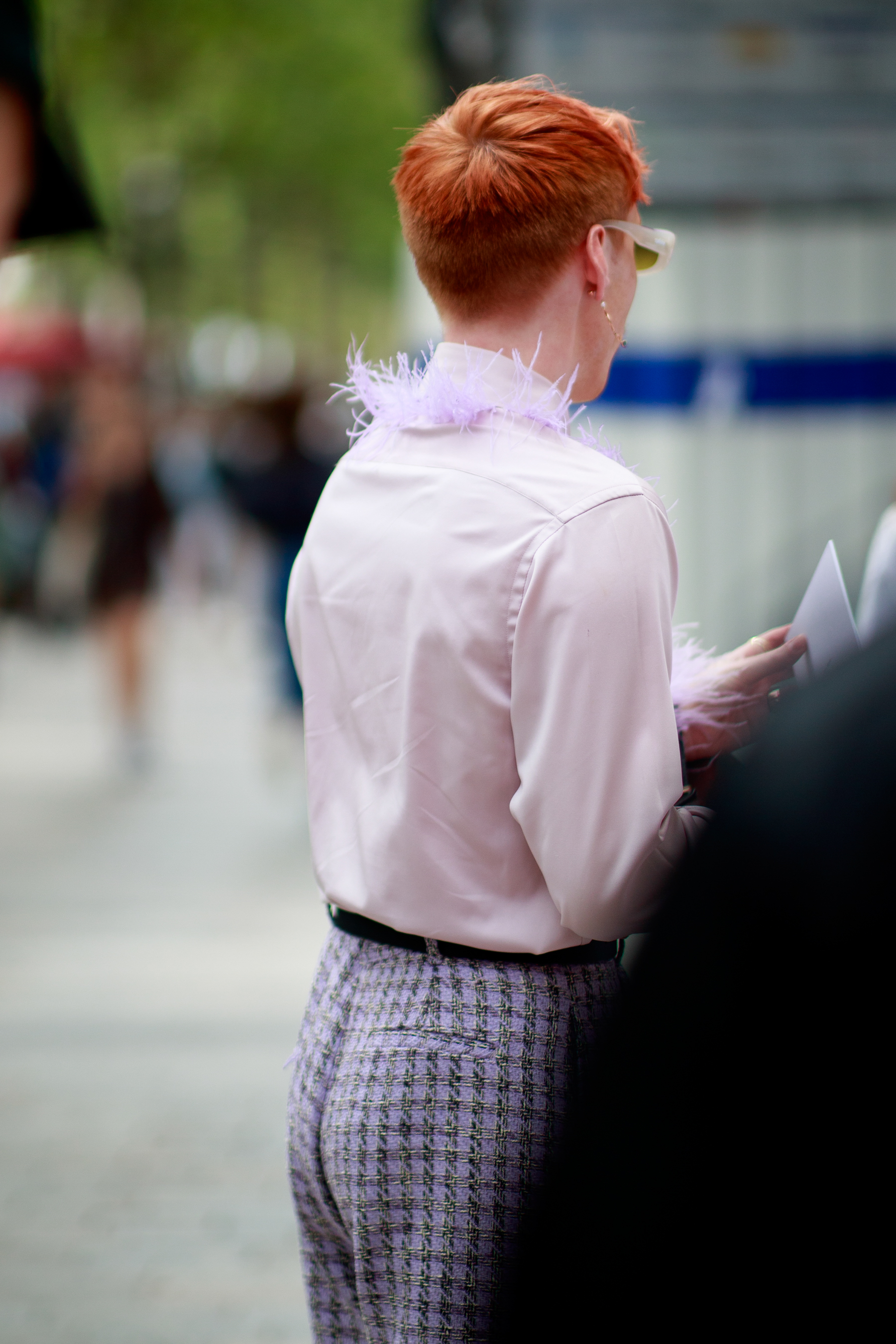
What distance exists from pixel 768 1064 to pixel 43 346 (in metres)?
27.0

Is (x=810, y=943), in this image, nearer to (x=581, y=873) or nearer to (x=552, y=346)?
(x=581, y=873)

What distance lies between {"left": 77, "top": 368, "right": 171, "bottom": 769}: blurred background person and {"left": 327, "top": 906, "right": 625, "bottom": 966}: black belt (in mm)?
7841

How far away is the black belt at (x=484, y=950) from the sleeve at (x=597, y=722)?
0.38ft

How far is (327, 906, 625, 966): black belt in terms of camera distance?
5.48 ft

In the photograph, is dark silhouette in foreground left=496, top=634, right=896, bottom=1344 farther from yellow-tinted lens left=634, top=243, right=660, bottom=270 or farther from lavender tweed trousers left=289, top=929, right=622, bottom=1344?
yellow-tinted lens left=634, top=243, right=660, bottom=270

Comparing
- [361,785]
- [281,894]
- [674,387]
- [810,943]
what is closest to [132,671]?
[281,894]

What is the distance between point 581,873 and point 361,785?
0.32 m

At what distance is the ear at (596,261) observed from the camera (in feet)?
5.38

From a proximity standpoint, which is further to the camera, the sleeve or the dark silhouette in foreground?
the sleeve

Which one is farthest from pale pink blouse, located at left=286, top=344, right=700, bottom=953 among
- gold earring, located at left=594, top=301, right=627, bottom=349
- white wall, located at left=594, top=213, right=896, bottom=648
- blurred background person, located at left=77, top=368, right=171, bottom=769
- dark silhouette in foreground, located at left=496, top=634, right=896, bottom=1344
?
blurred background person, located at left=77, top=368, right=171, bottom=769

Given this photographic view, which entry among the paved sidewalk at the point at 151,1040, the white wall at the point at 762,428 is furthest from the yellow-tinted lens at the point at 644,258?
the white wall at the point at 762,428

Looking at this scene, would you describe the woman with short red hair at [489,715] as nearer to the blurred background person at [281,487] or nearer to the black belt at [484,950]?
the black belt at [484,950]

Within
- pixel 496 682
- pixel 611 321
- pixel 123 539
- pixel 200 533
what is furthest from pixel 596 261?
pixel 200 533

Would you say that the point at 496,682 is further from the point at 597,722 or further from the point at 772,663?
the point at 772,663
